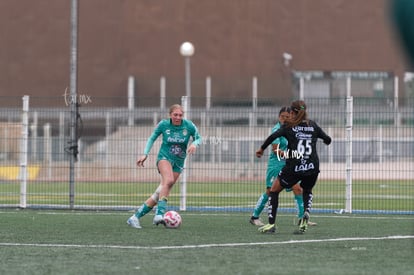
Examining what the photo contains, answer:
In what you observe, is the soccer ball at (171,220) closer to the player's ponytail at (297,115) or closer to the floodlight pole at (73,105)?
the player's ponytail at (297,115)

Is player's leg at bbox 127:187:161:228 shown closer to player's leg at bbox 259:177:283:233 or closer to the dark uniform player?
player's leg at bbox 259:177:283:233

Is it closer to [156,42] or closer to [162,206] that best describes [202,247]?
[162,206]

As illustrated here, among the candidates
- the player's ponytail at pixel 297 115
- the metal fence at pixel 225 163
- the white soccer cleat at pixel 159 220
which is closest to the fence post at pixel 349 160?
the metal fence at pixel 225 163

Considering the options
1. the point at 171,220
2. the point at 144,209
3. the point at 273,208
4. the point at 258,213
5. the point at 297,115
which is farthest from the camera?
the point at 258,213

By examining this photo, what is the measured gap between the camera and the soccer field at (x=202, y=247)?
8591 mm

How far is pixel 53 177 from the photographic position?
27.0 meters

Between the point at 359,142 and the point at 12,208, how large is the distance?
857 centimetres

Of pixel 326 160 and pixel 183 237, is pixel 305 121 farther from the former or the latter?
pixel 326 160

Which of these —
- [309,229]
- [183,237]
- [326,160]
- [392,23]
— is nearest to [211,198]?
[326,160]

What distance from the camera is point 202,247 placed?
10547 millimetres

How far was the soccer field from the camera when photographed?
8591 millimetres

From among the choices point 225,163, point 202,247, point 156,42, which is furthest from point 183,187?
point 156,42

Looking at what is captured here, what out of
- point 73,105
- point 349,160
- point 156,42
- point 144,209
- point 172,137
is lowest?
point 144,209

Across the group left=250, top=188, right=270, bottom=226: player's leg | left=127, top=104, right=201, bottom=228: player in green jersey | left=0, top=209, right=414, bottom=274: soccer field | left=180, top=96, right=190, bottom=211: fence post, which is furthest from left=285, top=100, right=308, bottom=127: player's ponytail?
left=180, top=96, right=190, bottom=211: fence post
